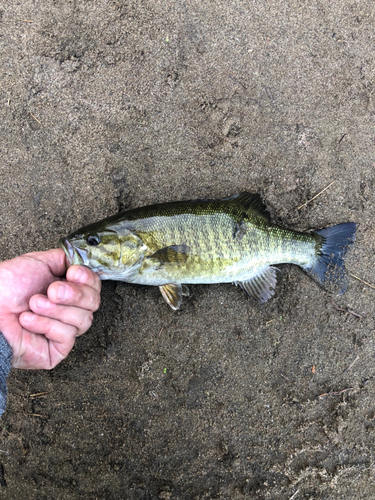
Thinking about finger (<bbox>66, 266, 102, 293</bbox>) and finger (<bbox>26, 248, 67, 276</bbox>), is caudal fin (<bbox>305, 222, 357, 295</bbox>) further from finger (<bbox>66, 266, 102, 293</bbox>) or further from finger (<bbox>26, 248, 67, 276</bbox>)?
finger (<bbox>26, 248, 67, 276</bbox>)

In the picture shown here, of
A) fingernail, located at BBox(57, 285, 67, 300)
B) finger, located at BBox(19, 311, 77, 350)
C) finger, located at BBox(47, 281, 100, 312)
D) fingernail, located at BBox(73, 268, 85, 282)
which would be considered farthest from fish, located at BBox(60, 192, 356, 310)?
finger, located at BBox(19, 311, 77, 350)

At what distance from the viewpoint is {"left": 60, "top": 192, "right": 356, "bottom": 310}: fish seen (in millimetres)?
3057

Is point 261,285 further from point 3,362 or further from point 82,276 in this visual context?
point 3,362

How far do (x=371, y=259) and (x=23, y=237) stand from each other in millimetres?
3594

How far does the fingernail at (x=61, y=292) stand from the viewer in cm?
268

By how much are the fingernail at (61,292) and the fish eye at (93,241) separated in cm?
47

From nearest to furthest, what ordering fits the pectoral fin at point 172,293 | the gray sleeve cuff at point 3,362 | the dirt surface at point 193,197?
the gray sleeve cuff at point 3,362 → the pectoral fin at point 172,293 → the dirt surface at point 193,197

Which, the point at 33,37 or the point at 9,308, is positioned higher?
the point at 33,37

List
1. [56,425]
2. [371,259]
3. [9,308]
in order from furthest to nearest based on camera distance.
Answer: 1. [371,259]
2. [56,425]
3. [9,308]

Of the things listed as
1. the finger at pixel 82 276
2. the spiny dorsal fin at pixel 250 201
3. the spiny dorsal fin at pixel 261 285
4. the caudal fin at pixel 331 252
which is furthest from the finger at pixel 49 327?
the caudal fin at pixel 331 252

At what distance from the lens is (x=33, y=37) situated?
3623 millimetres

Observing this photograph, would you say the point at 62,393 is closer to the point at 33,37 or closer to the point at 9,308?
the point at 9,308

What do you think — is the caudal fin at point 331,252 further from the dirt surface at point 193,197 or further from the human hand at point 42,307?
the human hand at point 42,307

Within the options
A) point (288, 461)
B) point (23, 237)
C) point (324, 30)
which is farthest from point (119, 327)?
point (324, 30)
